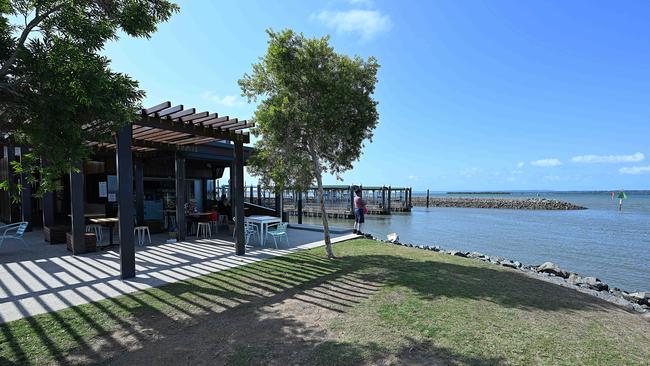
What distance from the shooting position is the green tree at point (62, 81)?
2688 mm

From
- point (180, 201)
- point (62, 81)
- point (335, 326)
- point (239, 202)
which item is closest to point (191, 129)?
point (239, 202)

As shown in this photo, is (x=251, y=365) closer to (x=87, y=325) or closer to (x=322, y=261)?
(x=87, y=325)

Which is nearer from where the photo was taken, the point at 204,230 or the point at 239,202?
the point at 239,202

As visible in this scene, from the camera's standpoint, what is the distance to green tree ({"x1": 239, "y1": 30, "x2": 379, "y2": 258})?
658 cm

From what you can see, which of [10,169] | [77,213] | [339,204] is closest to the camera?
[77,213]

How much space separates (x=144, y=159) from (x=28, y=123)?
28.3 feet

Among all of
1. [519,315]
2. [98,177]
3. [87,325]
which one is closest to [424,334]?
[519,315]

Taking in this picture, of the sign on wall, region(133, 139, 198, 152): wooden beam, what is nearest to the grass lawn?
region(133, 139, 198, 152): wooden beam

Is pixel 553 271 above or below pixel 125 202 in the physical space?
below

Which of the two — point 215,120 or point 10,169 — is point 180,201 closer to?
point 215,120

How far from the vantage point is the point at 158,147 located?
28.9 feet

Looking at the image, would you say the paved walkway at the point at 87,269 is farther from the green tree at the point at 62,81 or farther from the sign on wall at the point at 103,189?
the sign on wall at the point at 103,189

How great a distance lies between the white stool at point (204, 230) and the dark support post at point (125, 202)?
14.4 ft

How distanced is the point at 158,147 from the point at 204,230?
9.22 feet
